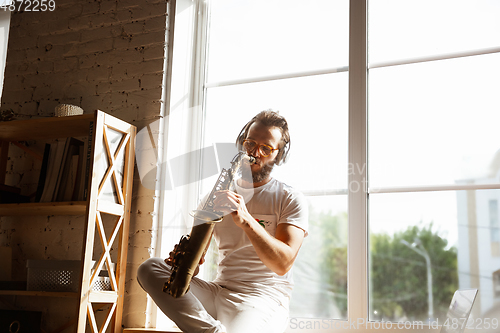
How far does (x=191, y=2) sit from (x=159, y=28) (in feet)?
0.90

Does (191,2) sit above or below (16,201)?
above

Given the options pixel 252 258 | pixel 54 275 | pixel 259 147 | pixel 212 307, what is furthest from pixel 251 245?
pixel 54 275

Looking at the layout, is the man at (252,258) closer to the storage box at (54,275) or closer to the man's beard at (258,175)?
the man's beard at (258,175)

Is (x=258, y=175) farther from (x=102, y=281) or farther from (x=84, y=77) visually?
(x=84, y=77)

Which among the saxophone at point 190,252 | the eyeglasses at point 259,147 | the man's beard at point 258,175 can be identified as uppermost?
the eyeglasses at point 259,147

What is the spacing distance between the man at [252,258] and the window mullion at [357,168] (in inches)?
11.7

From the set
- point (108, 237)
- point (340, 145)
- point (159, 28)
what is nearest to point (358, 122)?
point (340, 145)

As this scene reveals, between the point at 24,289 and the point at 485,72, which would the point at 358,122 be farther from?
the point at 24,289

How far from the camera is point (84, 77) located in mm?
2447

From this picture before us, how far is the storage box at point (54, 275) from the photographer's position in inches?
77.9

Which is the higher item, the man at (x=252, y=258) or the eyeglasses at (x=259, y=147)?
the eyeglasses at (x=259, y=147)

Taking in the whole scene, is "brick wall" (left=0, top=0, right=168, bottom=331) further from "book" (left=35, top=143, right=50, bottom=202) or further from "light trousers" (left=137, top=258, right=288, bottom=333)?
"light trousers" (left=137, top=258, right=288, bottom=333)

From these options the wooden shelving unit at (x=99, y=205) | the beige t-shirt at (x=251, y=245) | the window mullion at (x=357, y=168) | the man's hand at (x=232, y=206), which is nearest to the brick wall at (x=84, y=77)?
the wooden shelving unit at (x=99, y=205)

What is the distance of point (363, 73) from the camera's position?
6.71 ft
